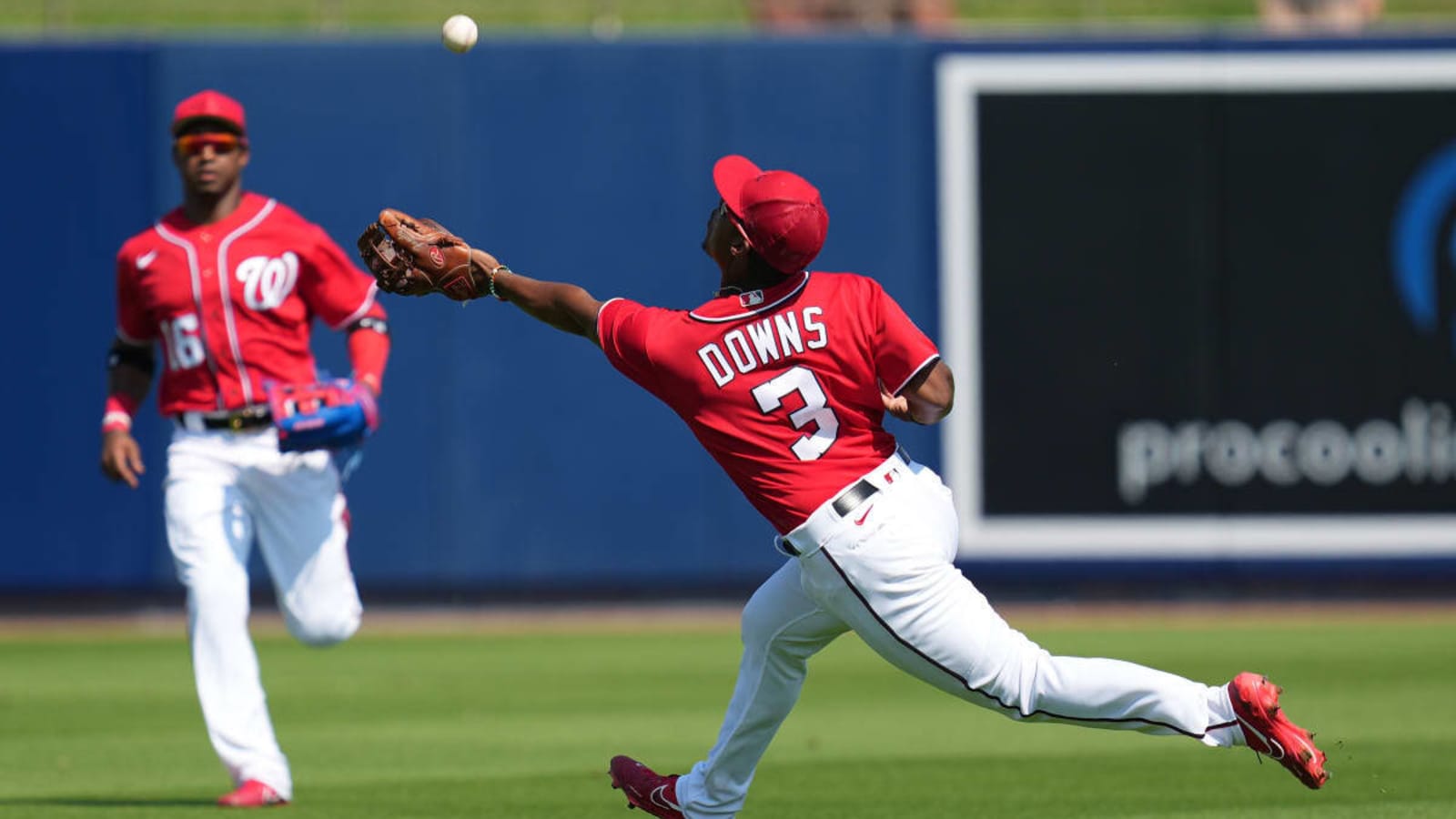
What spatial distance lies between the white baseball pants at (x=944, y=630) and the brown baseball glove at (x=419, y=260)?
1.23 m

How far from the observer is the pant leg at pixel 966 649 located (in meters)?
5.87

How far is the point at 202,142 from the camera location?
818 cm

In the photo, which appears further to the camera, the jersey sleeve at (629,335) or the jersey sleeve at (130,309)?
the jersey sleeve at (130,309)

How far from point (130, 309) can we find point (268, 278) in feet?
1.85

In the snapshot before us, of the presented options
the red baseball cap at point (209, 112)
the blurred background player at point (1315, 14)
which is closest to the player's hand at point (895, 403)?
the red baseball cap at point (209, 112)

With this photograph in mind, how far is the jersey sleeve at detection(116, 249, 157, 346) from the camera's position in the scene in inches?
324

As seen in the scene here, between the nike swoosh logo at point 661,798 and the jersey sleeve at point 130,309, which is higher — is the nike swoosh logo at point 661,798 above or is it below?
below

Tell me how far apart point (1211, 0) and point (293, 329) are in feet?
41.9

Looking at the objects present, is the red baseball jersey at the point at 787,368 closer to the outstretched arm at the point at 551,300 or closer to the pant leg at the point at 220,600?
the outstretched arm at the point at 551,300

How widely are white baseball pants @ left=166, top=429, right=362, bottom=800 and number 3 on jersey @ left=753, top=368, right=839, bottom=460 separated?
2594 millimetres

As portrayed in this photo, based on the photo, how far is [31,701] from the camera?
10.8 metres

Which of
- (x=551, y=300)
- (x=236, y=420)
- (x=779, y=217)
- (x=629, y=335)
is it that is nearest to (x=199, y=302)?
(x=236, y=420)

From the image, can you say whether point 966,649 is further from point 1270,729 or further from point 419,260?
point 419,260

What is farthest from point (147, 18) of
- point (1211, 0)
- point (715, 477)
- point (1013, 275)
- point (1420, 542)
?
point (1420, 542)
